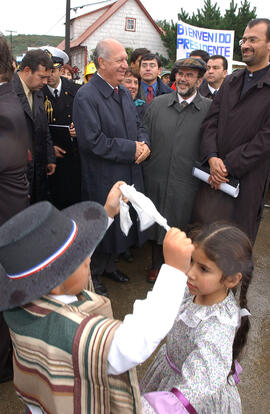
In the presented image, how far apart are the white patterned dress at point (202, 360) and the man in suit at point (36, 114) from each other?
1918mm

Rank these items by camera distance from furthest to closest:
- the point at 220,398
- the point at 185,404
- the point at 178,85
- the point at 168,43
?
1. the point at 168,43
2. the point at 178,85
3. the point at 220,398
4. the point at 185,404

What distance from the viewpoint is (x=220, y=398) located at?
1414 millimetres

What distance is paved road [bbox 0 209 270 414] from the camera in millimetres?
2090

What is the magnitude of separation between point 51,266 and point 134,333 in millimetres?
305

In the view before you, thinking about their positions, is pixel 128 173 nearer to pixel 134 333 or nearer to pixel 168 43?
pixel 134 333

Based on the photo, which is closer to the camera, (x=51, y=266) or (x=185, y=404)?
(x=51, y=266)

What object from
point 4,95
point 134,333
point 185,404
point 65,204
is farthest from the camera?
point 65,204

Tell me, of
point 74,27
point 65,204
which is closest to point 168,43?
point 74,27

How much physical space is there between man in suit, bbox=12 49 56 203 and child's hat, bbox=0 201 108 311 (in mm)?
1930

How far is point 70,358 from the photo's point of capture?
99 centimetres

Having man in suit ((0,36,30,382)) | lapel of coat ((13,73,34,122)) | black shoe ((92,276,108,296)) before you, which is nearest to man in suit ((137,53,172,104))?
lapel of coat ((13,73,34,122))

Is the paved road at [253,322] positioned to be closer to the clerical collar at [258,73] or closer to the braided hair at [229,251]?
the braided hair at [229,251]

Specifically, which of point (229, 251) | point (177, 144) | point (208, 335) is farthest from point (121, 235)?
point (208, 335)

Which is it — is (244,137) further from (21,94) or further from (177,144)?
(21,94)
